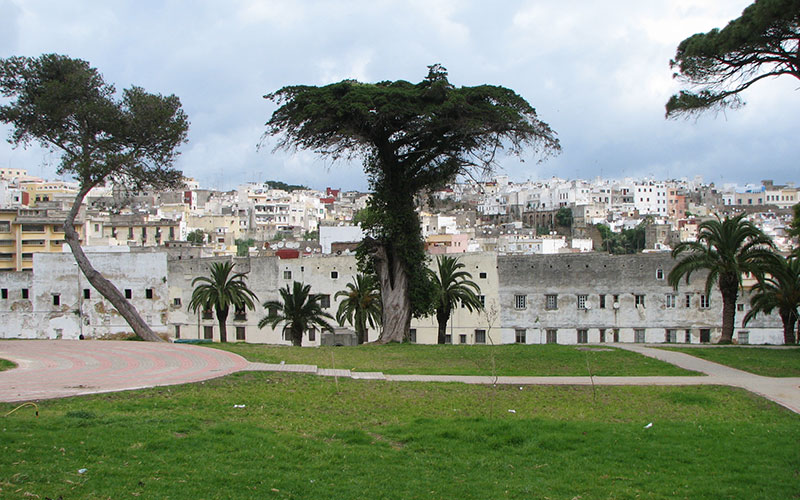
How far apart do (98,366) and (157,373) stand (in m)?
1.94

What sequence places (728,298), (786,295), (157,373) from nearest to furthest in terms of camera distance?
(157,373), (728,298), (786,295)

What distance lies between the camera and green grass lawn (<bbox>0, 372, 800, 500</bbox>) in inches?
320

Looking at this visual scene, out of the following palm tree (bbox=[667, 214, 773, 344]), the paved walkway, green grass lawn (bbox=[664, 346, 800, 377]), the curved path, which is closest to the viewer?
the curved path

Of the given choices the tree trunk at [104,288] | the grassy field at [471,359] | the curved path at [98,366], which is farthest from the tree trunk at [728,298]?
the tree trunk at [104,288]

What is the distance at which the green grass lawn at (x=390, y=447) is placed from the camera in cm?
812

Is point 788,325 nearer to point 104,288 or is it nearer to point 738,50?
point 738,50

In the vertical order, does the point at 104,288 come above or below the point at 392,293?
above

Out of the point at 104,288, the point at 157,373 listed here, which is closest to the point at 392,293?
the point at 104,288

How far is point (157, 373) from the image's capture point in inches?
645

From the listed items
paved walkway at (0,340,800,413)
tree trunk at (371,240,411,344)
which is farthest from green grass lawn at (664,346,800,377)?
tree trunk at (371,240,411,344)

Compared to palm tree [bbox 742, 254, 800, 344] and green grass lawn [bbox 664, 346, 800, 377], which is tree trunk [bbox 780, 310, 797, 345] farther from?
green grass lawn [bbox 664, 346, 800, 377]

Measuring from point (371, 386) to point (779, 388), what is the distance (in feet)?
27.0

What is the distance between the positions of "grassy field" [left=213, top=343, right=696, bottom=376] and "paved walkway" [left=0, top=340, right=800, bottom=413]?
0.73 m

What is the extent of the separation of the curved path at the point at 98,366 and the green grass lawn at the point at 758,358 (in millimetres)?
12427
